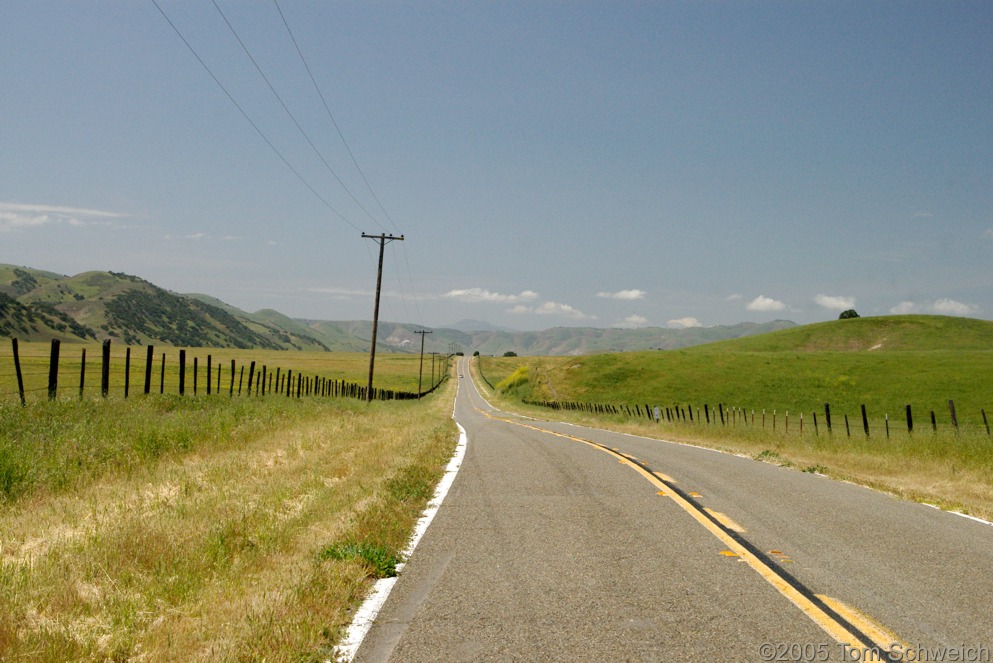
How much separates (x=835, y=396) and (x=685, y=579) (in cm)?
7671

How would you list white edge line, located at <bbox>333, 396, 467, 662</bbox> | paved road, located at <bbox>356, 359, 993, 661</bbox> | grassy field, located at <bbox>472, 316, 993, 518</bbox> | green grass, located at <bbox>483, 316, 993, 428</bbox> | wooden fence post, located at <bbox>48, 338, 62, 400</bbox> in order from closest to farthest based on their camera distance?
1. white edge line, located at <bbox>333, 396, 467, 662</bbox>
2. paved road, located at <bbox>356, 359, 993, 661</bbox>
3. grassy field, located at <bbox>472, 316, 993, 518</bbox>
4. wooden fence post, located at <bbox>48, 338, 62, 400</bbox>
5. green grass, located at <bbox>483, 316, 993, 428</bbox>

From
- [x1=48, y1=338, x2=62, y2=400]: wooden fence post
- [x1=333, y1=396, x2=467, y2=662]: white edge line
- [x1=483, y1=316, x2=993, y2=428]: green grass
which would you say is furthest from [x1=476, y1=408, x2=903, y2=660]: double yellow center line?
[x1=483, y1=316, x2=993, y2=428]: green grass

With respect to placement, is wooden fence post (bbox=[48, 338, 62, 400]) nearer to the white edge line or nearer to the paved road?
the paved road

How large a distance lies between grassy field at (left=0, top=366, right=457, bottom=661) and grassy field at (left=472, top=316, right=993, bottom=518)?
9895 millimetres

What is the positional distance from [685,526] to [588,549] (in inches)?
73.2

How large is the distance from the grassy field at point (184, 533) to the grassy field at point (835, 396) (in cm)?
990

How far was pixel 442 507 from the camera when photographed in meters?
10.0

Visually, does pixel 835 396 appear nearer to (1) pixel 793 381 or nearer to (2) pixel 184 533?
(1) pixel 793 381

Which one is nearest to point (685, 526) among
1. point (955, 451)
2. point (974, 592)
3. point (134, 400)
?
point (974, 592)

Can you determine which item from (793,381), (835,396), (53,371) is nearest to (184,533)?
(53,371)

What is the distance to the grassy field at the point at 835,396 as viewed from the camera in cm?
1811

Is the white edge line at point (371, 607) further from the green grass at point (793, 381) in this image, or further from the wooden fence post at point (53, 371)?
the green grass at point (793, 381)

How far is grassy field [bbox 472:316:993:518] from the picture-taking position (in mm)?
18109

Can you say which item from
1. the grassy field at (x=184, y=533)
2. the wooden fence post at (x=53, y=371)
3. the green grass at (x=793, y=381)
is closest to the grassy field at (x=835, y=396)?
the green grass at (x=793, y=381)
